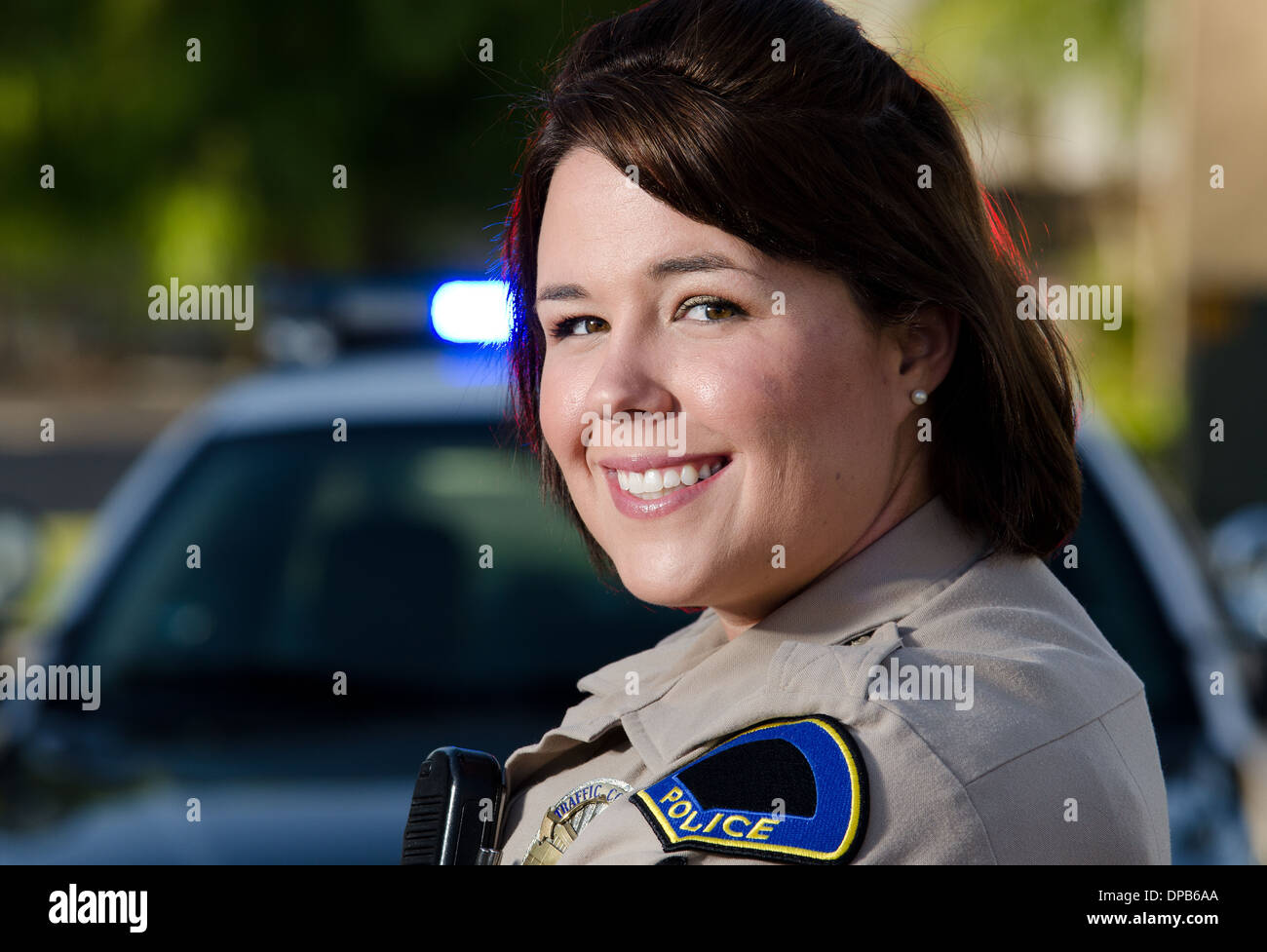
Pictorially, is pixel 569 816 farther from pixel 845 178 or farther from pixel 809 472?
pixel 845 178

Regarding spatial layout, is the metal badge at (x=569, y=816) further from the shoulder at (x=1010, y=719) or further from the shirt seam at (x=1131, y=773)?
the shirt seam at (x=1131, y=773)

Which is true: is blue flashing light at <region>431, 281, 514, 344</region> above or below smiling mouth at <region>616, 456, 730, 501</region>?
above

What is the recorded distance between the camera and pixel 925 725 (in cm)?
99

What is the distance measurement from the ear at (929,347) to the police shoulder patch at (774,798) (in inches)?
12.1

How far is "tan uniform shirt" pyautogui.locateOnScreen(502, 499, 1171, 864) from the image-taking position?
990 millimetres

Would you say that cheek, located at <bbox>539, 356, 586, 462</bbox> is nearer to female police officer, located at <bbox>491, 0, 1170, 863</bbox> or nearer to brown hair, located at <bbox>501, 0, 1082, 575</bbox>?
female police officer, located at <bbox>491, 0, 1170, 863</bbox>

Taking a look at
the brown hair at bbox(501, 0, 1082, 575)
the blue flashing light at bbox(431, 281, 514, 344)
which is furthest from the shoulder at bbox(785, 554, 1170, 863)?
the blue flashing light at bbox(431, 281, 514, 344)

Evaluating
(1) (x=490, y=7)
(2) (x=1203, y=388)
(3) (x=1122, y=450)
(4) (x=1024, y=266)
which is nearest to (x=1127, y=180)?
(2) (x=1203, y=388)

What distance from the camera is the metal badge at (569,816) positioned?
1.18 meters

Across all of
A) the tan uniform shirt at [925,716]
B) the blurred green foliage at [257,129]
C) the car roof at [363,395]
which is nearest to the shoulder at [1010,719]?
the tan uniform shirt at [925,716]

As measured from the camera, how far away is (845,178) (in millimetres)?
1108

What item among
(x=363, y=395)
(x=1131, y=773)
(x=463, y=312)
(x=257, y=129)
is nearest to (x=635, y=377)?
(x=1131, y=773)

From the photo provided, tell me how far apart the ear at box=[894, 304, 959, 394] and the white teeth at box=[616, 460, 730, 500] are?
0.18 meters

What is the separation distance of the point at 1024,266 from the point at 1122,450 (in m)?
1.53
